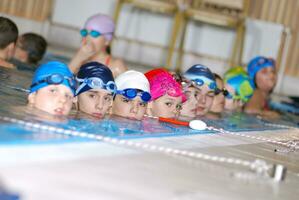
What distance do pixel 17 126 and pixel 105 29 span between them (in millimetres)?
4227

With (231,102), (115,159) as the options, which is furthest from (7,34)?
(115,159)

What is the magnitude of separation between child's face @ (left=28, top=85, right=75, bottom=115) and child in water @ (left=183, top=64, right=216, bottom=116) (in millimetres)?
1966

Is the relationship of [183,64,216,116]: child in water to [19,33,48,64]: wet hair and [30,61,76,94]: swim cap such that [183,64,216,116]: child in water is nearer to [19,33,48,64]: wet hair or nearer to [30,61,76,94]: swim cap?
[30,61,76,94]: swim cap

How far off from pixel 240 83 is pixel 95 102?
3.49m

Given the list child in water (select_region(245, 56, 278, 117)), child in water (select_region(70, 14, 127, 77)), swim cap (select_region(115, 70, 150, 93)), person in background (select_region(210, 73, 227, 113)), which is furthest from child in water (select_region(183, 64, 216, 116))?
child in water (select_region(245, 56, 278, 117))

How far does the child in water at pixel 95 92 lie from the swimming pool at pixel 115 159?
0.15m

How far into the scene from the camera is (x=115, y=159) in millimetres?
3051

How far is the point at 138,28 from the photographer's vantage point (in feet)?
41.0

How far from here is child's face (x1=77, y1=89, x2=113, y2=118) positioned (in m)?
4.57

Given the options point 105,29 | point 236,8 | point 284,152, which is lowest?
point 284,152

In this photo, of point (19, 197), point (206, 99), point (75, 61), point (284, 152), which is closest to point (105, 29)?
point (75, 61)

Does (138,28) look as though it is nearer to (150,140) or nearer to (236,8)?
(236,8)

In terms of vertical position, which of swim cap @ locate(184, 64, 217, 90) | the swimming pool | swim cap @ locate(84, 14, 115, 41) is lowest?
the swimming pool

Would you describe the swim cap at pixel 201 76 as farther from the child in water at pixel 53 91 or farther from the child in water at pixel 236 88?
the child in water at pixel 53 91
